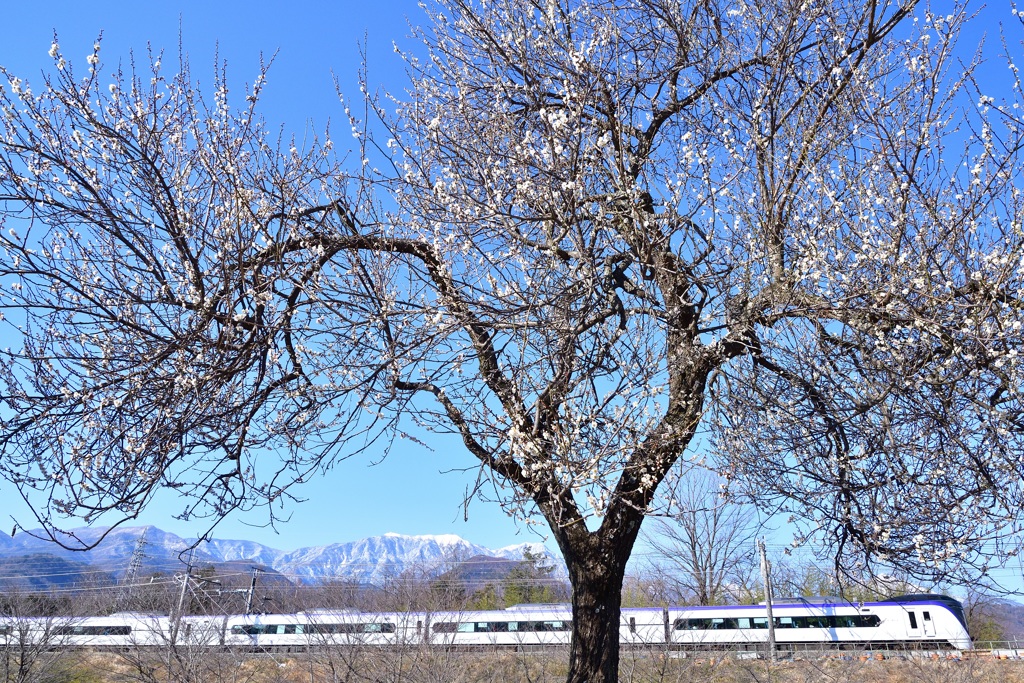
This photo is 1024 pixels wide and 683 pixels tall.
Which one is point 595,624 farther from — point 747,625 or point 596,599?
point 747,625

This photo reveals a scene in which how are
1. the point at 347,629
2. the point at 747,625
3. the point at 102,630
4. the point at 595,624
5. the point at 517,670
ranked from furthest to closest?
1. the point at 102,630
2. the point at 747,625
3. the point at 347,629
4. the point at 517,670
5. the point at 595,624

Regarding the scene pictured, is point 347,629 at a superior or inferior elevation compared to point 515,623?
superior

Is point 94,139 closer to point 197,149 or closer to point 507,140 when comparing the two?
point 197,149

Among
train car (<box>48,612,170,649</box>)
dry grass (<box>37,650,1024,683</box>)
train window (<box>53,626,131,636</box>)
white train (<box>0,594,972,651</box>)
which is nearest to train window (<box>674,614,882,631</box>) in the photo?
white train (<box>0,594,972,651</box>)

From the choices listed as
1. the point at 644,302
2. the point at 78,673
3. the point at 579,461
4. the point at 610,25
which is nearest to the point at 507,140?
the point at 610,25

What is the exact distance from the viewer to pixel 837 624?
1830cm

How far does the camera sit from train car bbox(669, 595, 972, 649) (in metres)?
17.1

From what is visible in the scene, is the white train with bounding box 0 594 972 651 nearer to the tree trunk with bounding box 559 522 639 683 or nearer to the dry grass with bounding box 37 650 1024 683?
the dry grass with bounding box 37 650 1024 683

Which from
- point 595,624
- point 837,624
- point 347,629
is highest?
point 595,624

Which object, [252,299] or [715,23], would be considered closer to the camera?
[252,299]

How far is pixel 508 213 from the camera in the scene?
4211mm

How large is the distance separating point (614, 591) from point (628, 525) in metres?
0.48

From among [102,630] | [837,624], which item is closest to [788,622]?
[837,624]

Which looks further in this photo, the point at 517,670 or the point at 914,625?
the point at 914,625
